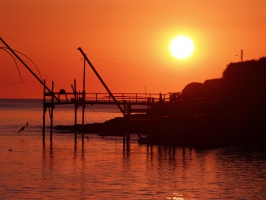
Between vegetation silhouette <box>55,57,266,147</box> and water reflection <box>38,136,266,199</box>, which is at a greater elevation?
vegetation silhouette <box>55,57,266,147</box>

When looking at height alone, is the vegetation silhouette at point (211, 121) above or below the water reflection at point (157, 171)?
above

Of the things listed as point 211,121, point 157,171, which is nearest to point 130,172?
point 157,171

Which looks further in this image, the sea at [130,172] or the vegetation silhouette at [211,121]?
the vegetation silhouette at [211,121]

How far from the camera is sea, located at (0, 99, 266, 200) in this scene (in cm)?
4241

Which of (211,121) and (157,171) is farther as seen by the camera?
(211,121)

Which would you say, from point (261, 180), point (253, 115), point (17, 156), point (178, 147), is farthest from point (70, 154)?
point (261, 180)

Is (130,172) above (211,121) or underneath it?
underneath

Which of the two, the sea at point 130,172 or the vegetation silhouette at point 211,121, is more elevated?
the vegetation silhouette at point 211,121

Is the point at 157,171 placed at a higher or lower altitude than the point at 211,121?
lower

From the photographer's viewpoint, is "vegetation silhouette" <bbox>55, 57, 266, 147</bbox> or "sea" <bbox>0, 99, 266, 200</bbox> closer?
"sea" <bbox>0, 99, 266, 200</bbox>

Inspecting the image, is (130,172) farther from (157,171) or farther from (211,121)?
(211,121)

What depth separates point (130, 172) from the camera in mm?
52844

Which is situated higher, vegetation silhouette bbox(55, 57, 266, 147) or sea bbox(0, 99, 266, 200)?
vegetation silhouette bbox(55, 57, 266, 147)

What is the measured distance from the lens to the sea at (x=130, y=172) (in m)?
42.4
